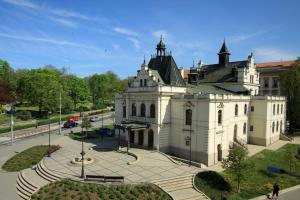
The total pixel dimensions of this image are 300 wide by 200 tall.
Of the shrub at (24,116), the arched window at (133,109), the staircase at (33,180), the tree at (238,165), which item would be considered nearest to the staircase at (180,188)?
the tree at (238,165)

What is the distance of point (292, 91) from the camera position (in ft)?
180

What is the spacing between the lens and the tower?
53.8 m

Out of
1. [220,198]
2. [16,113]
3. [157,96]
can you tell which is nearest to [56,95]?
[16,113]

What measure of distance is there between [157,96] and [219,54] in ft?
82.0

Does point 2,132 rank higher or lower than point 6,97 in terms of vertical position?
lower

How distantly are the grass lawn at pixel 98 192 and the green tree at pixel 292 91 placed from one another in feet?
143

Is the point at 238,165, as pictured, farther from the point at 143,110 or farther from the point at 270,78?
the point at 270,78

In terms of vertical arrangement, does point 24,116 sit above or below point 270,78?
below

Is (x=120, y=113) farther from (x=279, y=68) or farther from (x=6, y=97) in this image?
(x=279, y=68)

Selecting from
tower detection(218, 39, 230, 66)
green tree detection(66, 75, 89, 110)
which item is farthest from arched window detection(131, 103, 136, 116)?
green tree detection(66, 75, 89, 110)

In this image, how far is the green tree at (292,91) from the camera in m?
53.5

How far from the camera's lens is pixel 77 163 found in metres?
30.5

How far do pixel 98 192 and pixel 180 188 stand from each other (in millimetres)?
8042

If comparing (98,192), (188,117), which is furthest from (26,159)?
(188,117)
